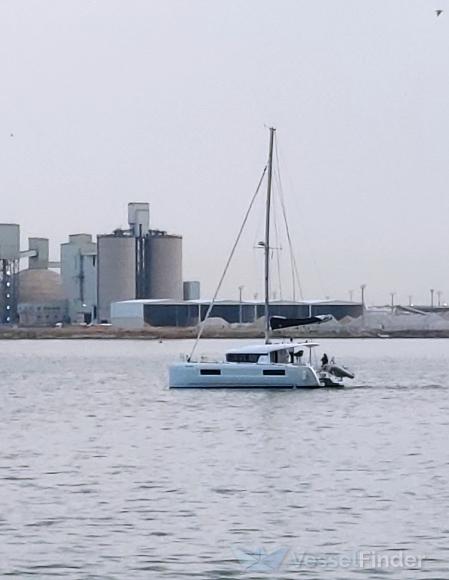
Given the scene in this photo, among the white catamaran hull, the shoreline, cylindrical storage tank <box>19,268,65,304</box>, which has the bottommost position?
the white catamaran hull

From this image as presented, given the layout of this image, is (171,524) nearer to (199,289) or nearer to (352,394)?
(352,394)

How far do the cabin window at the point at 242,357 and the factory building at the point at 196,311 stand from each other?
348 ft

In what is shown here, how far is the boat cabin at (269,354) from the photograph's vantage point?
57219mm

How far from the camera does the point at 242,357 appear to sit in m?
58.4

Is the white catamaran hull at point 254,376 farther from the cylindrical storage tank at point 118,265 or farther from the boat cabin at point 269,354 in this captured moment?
the cylindrical storage tank at point 118,265

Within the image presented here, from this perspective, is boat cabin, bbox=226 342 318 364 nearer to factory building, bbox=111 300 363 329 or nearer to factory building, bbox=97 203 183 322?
factory building, bbox=111 300 363 329

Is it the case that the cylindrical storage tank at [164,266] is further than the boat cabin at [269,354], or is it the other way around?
the cylindrical storage tank at [164,266]

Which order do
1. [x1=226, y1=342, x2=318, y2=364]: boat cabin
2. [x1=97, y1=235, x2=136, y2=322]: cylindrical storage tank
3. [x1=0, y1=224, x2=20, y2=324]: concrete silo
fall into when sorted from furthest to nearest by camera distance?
[x1=0, y1=224, x2=20, y2=324]: concrete silo < [x1=97, y1=235, x2=136, y2=322]: cylindrical storage tank < [x1=226, y1=342, x2=318, y2=364]: boat cabin

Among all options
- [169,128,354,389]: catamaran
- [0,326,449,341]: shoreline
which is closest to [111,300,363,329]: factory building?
[0,326,449,341]: shoreline

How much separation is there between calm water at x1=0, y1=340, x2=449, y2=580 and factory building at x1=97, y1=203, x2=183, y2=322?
115m

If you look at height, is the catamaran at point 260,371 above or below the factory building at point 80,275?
below

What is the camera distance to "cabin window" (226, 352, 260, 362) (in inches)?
2281

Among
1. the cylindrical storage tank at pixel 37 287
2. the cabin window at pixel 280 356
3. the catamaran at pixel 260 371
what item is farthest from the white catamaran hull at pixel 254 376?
the cylindrical storage tank at pixel 37 287

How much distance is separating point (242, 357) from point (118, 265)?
114663mm
